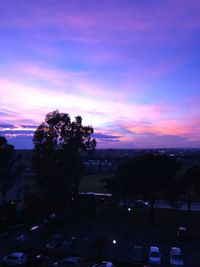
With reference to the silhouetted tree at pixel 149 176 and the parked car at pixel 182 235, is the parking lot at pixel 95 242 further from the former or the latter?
the silhouetted tree at pixel 149 176

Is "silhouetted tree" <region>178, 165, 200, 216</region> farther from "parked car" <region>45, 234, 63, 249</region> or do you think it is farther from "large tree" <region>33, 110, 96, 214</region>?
"parked car" <region>45, 234, 63, 249</region>

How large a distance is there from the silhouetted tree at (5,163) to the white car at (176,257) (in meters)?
12.8

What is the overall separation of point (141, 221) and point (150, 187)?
2.91 m

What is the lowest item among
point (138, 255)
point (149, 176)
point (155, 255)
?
point (138, 255)

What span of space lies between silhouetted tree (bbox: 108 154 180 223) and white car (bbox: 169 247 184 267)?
7.91 metres

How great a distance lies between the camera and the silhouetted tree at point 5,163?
86.0 ft

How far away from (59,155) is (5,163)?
4.90m

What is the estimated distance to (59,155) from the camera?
2998 centimetres

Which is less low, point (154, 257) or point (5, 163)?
point (5, 163)

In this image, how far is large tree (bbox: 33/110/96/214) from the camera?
1175 inches

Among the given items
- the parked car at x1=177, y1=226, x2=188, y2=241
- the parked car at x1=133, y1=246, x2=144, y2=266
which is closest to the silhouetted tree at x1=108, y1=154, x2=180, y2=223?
the parked car at x1=177, y1=226, x2=188, y2=241

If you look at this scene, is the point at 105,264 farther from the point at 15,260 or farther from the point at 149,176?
the point at 149,176

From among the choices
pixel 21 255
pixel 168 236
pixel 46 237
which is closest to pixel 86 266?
pixel 21 255

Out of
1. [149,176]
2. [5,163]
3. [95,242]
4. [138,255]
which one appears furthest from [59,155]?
[138,255]
